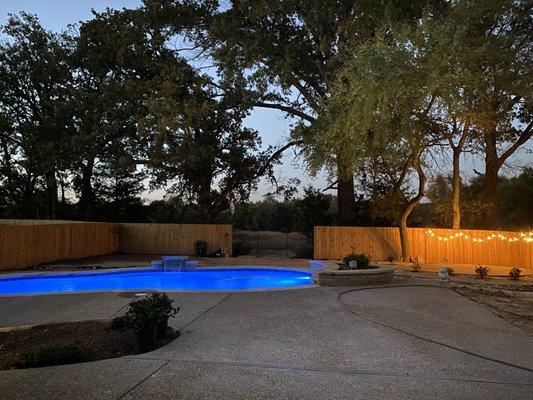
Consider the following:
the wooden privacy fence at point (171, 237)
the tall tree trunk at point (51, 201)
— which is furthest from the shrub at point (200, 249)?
the tall tree trunk at point (51, 201)

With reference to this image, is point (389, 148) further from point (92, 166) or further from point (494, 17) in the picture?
point (92, 166)

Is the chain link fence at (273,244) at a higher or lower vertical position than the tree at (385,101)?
lower

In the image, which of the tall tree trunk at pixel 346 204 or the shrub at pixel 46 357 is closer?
the shrub at pixel 46 357

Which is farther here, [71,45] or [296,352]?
[71,45]

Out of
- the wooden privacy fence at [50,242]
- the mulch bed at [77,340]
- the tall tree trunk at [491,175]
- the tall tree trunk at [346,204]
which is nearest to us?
the mulch bed at [77,340]

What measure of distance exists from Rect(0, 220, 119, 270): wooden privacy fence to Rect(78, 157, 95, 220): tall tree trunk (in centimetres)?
761

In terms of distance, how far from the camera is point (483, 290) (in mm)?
10812

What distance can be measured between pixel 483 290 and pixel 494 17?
21.7 ft

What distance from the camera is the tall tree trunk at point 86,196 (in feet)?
88.2

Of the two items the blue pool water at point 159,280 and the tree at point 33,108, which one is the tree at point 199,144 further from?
the blue pool water at point 159,280

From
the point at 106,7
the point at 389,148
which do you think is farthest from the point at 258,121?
the point at 389,148

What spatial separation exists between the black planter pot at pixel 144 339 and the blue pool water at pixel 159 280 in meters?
5.90

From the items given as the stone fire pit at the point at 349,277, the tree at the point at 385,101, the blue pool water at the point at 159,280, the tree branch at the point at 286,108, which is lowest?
the blue pool water at the point at 159,280

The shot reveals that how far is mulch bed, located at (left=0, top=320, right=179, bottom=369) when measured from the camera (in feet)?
17.4
